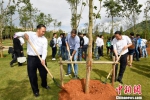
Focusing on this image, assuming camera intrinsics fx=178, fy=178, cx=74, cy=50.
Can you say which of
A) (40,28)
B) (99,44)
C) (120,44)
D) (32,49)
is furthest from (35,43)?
(99,44)

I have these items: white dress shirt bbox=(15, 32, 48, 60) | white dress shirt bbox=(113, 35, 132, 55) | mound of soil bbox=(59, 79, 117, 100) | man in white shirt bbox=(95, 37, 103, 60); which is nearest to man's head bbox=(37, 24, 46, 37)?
white dress shirt bbox=(15, 32, 48, 60)

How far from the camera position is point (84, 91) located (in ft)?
13.2

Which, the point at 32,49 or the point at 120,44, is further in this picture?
the point at 120,44

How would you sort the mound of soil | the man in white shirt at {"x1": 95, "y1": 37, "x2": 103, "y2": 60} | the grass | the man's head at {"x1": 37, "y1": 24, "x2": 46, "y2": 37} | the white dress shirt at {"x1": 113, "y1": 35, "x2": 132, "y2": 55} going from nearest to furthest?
the mound of soil
the man's head at {"x1": 37, "y1": 24, "x2": 46, "y2": 37}
the grass
the white dress shirt at {"x1": 113, "y1": 35, "x2": 132, "y2": 55}
the man in white shirt at {"x1": 95, "y1": 37, "x2": 103, "y2": 60}

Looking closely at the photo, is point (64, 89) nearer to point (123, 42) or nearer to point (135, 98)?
point (135, 98)

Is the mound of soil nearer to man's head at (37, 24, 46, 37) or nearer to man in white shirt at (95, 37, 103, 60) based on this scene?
man's head at (37, 24, 46, 37)

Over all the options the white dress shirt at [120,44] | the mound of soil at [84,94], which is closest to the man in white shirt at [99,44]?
the white dress shirt at [120,44]

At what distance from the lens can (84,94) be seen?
3.81 meters

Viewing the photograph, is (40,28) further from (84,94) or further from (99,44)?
(99,44)

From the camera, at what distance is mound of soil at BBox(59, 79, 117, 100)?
372 centimetres

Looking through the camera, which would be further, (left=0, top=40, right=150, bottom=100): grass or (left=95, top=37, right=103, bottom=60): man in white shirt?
(left=95, top=37, right=103, bottom=60): man in white shirt

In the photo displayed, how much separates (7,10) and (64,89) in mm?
14217

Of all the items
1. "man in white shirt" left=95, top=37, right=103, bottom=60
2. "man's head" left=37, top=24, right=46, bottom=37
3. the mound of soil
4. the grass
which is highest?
"man's head" left=37, top=24, right=46, bottom=37

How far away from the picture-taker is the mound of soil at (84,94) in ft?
12.2
